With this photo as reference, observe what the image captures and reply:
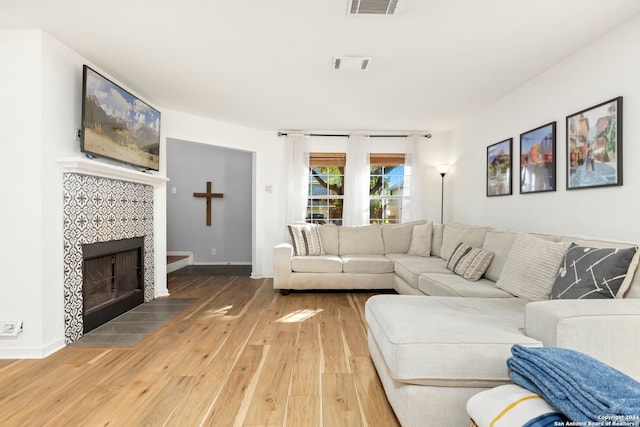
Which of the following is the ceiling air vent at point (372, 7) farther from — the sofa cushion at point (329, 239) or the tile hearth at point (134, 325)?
the sofa cushion at point (329, 239)

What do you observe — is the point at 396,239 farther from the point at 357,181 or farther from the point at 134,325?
the point at 134,325

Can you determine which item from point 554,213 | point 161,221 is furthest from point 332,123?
point 554,213

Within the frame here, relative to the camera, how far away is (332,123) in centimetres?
488

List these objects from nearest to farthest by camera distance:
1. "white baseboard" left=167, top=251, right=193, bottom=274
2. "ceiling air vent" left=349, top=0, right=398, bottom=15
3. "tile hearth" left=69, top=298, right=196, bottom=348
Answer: "ceiling air vent" left=349, top=0, right=398, bottom=15
"tile hearth" left=69, top=298, right=196, bottom=348
"white baseboard" left=167, top=251, right=193, bottom=274

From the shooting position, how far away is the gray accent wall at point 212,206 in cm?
657

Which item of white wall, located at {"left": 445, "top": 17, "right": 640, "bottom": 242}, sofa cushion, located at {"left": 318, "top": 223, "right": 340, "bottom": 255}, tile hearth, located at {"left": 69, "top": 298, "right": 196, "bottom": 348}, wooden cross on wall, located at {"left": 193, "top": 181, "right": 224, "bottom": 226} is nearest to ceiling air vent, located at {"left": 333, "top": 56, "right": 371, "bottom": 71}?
white wall, located at {"left": 445, "top": 17, "right": 640, "bottom": 242}

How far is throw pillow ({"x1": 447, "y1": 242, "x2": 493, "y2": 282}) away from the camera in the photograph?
9.73 feet

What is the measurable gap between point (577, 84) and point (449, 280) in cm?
189

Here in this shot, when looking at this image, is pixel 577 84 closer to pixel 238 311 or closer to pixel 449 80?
pixel 449 80

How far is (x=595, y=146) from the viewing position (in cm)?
247

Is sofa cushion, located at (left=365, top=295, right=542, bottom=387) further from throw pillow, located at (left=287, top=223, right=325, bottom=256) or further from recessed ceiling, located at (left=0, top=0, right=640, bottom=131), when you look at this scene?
throw pillow, located at (left=287, top=223, right=325, bottom=256)

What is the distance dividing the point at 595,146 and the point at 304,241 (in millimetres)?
3232

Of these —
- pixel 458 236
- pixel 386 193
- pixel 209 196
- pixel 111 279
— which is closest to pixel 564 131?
pixel 458 236

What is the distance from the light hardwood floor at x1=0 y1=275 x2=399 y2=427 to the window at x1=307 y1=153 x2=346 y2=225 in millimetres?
2512
